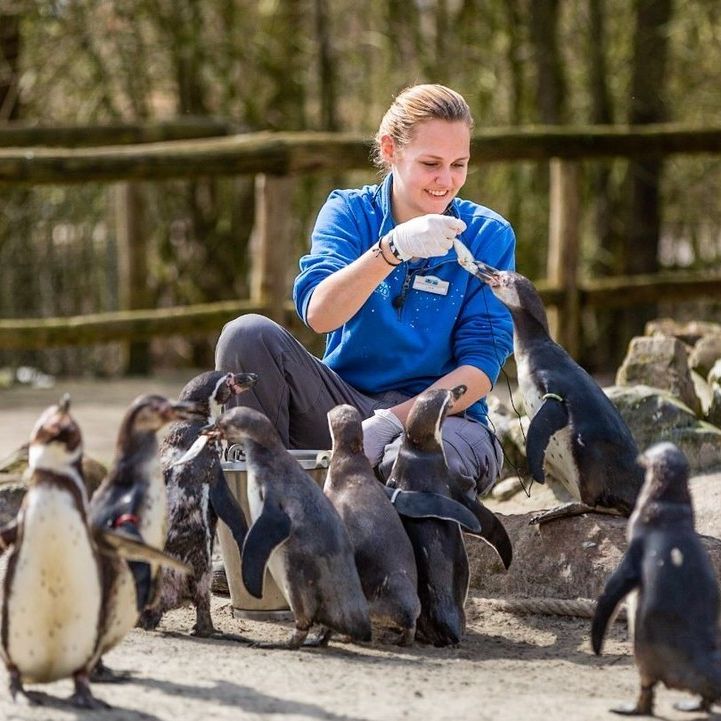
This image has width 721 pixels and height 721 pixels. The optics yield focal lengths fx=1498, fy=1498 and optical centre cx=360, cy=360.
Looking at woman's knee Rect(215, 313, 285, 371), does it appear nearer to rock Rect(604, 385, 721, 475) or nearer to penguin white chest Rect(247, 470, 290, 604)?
penguin white chest Rect(247, 470, 290, 604)

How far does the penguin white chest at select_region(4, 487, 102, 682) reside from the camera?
317cm

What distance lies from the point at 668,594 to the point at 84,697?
1278 mm

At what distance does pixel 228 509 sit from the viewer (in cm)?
404

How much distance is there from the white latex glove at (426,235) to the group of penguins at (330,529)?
413 millimetres

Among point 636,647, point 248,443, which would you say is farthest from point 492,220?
point 636,647

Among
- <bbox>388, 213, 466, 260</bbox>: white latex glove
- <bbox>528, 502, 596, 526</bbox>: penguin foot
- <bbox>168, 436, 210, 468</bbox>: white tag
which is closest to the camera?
<bbox>168, 436, 210, 468</bbox>: white tag

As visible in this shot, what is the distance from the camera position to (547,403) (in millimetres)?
4555

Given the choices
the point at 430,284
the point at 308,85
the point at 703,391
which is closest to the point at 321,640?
the point at 430,284

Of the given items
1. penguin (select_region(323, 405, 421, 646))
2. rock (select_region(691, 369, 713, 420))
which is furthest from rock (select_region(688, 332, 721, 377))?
penguin (select_region(323, 405, 421, 646))

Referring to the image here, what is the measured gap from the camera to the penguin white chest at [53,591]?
317 centimetres

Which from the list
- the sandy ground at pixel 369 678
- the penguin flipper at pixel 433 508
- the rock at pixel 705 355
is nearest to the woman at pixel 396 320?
the penguin flipper at pixel 433 508

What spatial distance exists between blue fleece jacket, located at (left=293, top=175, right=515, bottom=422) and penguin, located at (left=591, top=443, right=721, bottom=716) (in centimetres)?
135

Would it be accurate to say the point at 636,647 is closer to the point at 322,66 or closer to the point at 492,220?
the point at 492,220

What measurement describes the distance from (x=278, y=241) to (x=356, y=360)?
3.45m
